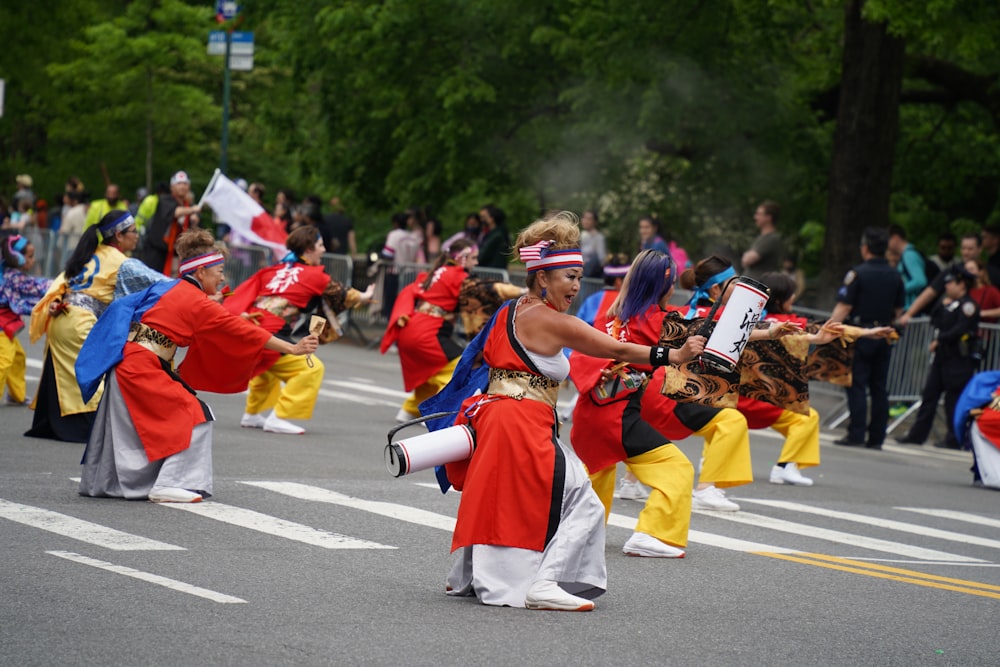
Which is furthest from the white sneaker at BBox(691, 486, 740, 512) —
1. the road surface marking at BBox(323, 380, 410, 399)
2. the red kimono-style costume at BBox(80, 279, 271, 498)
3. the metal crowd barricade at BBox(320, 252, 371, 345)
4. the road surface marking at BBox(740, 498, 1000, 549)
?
the metal crowd barricade at BBox(320, 252, 371, 345)

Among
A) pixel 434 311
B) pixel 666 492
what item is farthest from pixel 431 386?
pixel 666 492

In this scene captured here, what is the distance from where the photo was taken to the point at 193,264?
9875 mm

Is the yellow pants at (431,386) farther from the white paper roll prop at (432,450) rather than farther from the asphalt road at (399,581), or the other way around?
the white paper roll prop at (432,450)

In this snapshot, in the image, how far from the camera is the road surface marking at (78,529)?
8008 millimetres

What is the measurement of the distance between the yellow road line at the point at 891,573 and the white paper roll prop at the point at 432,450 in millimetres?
2828

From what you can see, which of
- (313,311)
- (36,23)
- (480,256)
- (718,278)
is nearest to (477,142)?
(480,256)

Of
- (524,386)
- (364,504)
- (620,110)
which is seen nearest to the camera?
(524,386)

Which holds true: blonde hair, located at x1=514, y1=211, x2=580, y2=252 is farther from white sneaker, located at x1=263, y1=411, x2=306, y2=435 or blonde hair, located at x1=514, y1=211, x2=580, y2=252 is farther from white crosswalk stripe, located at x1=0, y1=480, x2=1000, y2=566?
white sneaker, located at x1=263, y1=411, x2=306, y2=435

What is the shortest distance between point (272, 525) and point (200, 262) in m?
1.85

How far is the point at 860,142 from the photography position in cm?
2059

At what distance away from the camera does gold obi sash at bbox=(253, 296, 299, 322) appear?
13680 millimetres

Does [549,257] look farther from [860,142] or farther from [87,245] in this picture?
[860,142]

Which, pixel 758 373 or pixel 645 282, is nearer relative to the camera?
pixel 645 282

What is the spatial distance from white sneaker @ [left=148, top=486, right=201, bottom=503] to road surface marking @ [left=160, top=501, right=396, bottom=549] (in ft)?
0.22
